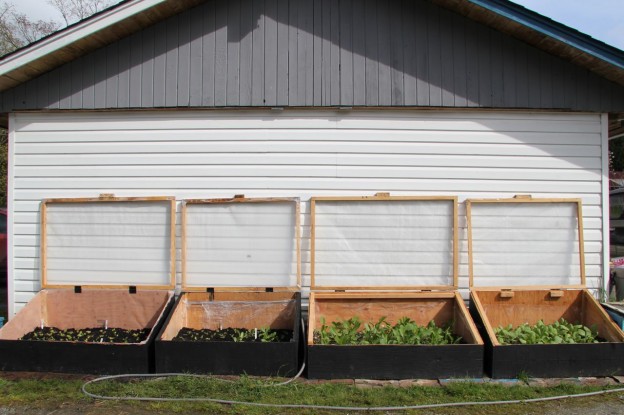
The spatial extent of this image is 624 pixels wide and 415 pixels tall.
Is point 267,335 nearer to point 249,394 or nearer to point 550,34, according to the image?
point 249,394

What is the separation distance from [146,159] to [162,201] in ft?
1.99

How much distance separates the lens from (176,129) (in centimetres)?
633

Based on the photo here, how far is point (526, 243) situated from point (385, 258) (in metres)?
1.81

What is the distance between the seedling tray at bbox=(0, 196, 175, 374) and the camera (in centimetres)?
617

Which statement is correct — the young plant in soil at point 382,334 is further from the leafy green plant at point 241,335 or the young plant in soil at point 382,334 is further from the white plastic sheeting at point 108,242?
the white plastic sheeting at point 108,242

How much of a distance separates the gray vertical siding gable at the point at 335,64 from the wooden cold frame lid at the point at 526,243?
1.32m

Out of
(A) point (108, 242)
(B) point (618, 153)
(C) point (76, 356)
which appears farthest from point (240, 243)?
(B) point (618, 153)

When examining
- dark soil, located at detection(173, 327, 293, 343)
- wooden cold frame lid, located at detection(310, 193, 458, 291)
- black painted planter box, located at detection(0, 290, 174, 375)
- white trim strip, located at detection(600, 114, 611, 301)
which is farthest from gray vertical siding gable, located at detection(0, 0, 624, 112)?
black painted planter box, located at detection(0, 290, 174, 375)

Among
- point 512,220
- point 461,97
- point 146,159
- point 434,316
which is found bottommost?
point 434,316

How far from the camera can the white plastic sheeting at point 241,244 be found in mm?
6176

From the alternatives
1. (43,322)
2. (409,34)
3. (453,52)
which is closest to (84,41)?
(43,322)

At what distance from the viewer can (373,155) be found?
629 cm

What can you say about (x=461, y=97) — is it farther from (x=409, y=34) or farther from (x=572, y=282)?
(x=572, y=282)

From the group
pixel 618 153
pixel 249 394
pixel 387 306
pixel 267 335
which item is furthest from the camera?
pixel 618 153
